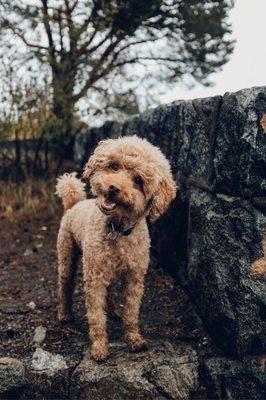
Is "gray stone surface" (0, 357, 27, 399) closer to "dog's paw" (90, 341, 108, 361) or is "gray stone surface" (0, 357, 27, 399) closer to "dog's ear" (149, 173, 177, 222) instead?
"dog's paw" (90, 341, 108, 361)

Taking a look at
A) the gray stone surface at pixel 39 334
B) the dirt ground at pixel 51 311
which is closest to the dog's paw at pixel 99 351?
the dirt ground at pixel 51 311

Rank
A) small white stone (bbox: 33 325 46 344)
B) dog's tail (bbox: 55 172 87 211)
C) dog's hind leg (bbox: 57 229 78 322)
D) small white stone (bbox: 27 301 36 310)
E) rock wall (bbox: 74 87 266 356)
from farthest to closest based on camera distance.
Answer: small white stone (bbox: 27 301 36 310) → dog's tail (bbox: 55 172 87 211) → dog's hind leg (bbox: 57 229 78 322) → small white stone (bbox: 33 325 46 344) → rock wall (bbox: 74 87 266 356)

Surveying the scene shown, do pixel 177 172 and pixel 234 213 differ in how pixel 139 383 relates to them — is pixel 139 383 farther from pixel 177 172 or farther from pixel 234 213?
pixel 177 172

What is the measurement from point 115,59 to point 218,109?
4987 millimetres

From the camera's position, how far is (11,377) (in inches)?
133

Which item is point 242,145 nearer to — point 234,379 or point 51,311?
point 234,379

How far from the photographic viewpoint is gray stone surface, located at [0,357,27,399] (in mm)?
3367

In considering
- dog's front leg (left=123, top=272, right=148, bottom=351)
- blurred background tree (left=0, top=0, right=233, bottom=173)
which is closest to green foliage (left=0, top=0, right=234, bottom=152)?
blurred background tree (left=0, top=0, right=233, bottom=173)

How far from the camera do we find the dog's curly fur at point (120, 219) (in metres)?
3.15

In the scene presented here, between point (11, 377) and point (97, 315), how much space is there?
70 centimetres

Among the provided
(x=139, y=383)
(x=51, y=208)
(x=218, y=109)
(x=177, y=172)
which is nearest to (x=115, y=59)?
(x=51, y=208)

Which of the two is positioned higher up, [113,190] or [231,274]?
[113,190]

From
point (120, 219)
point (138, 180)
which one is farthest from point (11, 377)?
point (138, 180)

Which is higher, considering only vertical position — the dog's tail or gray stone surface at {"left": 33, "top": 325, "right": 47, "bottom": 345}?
the dog's tail
